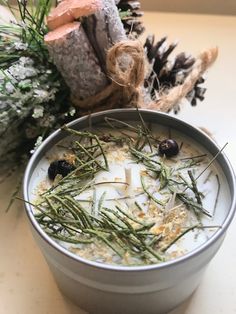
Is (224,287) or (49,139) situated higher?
(49,139)

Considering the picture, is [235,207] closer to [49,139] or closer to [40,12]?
[49,139]

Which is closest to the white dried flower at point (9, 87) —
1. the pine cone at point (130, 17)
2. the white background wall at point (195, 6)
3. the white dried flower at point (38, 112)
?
the white dried flower at point (38, 112)

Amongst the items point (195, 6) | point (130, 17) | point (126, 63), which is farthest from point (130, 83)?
point (195, 6)

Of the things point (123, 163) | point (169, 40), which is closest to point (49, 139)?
point (123, 163)

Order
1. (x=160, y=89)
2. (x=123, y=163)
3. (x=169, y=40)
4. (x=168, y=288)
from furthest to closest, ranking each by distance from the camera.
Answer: (x=169, y=40), (x=160, y=89), (x=123, y=163), (x=168, y=288)

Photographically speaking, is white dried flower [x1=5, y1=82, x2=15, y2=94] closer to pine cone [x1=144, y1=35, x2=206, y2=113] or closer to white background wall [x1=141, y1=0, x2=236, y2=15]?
pine cone [x1=144, y1=35, x2=206, y2=113]

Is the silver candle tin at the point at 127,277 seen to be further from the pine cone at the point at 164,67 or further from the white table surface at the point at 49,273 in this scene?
the pine cone at the point at 164,67

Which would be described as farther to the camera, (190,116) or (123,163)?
(190,116)

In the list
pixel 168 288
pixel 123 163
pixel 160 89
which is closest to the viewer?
pixel 168 288
